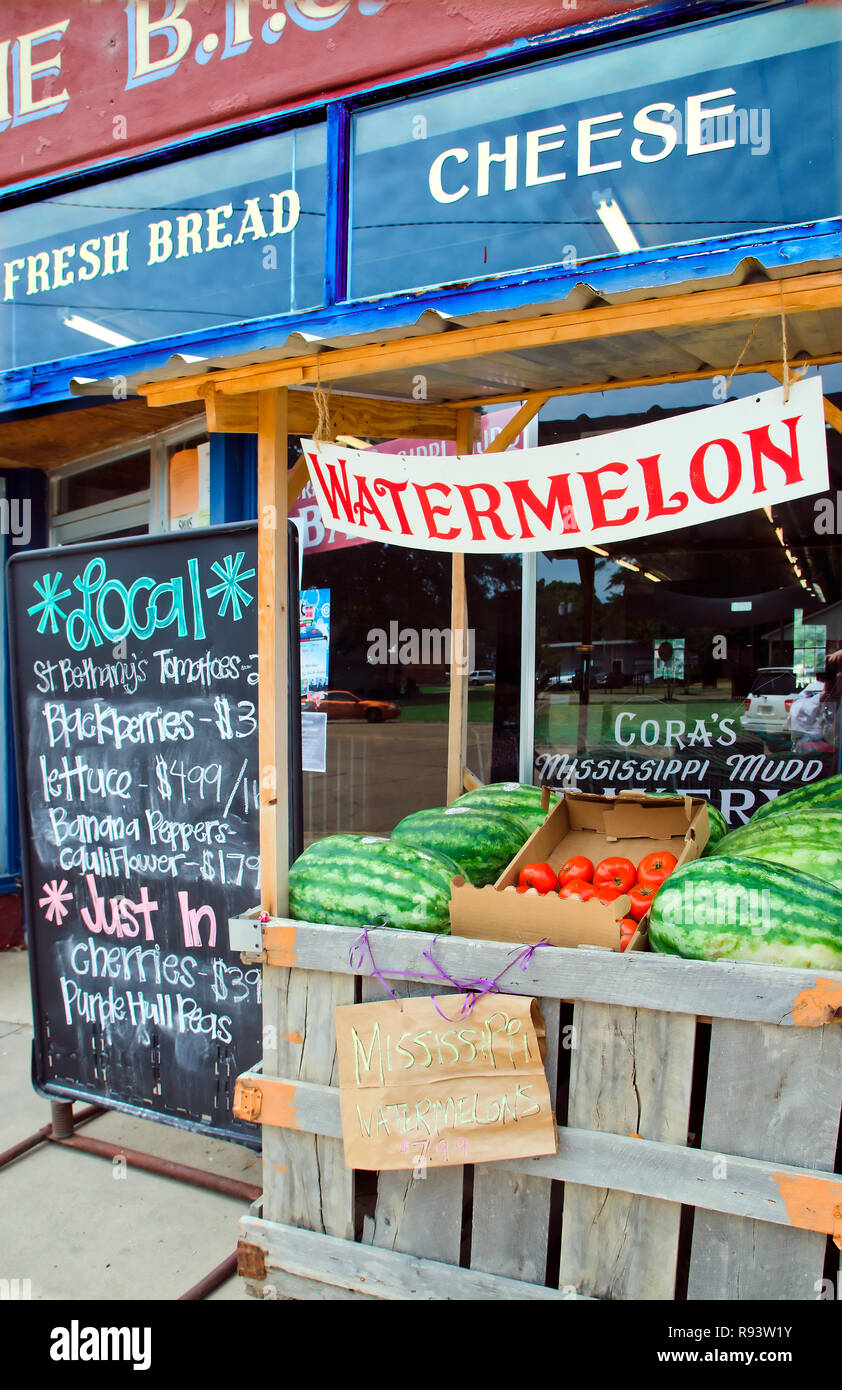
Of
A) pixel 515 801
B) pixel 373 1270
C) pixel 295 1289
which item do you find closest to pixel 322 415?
pixel 515 801

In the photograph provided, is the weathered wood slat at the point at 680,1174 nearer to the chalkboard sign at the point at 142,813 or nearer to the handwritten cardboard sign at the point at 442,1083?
the handwritten cardboard sign at the point at 442,1083

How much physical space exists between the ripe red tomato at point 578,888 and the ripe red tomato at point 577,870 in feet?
0.07

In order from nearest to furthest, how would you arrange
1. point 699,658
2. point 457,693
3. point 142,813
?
point 142,813, point 457,693, point 699,658

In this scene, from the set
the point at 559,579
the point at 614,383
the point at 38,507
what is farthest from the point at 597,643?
the point at 38,507

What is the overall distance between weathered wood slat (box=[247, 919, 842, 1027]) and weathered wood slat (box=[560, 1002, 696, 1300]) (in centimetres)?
7

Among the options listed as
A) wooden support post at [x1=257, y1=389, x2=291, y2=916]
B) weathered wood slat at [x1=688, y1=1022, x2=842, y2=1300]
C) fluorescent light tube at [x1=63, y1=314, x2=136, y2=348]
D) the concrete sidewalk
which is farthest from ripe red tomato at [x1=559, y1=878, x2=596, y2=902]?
fluorescent light tube at [x1=63, y1=314, x2=136, y2=348]

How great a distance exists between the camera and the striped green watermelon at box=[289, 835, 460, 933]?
110 inches

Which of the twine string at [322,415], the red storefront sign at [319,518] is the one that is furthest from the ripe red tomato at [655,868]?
the red storefront sign at [319,518]

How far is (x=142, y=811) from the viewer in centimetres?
353

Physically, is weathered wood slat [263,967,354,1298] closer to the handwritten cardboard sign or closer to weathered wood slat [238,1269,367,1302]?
weathered wood slat [238,1269,367,1302]

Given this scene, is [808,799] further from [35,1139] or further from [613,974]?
[35,1139]

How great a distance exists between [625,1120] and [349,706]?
13.8 ft

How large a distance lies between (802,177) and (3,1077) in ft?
19.4

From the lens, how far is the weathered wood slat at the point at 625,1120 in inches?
88.5
